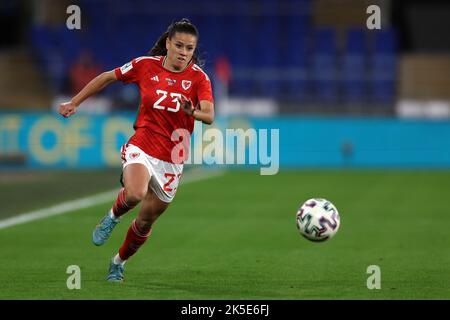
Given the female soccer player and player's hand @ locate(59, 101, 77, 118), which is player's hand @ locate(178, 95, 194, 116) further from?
player's hand @ locate(59, 101, 77, 118)

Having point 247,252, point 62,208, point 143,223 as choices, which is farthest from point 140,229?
point 62,208

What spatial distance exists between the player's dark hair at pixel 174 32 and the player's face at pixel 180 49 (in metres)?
0.05

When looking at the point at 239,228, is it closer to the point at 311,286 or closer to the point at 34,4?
the point at 311,286

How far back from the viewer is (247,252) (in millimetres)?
12195

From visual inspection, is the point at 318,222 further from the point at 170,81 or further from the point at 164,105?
the point at 170,81

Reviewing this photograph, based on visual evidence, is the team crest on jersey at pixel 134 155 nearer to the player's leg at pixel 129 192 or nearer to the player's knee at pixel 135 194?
the player's leg at pixel 129 192

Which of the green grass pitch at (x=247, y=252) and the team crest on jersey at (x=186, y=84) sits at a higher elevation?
the team crest on jersey at (x=186, y=84)

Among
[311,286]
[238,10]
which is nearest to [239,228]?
[311,286]

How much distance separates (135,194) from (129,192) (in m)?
0.07

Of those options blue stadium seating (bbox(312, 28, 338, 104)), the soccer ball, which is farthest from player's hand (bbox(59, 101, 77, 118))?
blue stadium seating (bbox(312, 28, 338, 104))

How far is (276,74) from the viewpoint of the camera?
32.7 metres

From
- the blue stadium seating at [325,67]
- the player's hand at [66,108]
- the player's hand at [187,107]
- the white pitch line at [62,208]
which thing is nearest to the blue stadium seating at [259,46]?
the blue stadium seating at [325,67]

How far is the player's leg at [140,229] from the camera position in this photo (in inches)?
380

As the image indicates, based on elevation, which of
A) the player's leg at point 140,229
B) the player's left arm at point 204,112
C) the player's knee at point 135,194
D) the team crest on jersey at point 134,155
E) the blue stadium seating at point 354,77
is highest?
the blue stadium seating at point 354,77
